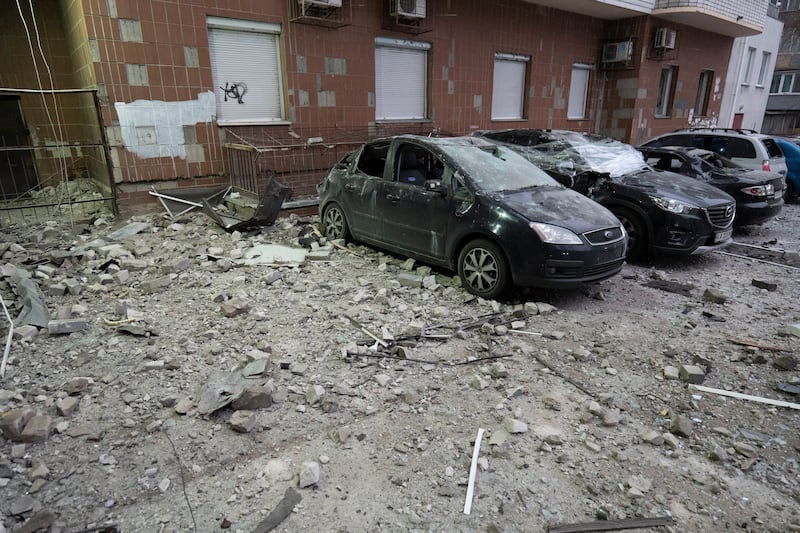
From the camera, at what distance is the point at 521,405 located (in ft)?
11.4

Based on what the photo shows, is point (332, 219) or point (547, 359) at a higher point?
point (332, 219)

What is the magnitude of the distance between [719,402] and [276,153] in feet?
26.5

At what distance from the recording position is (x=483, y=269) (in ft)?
17.2

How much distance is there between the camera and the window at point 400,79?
417 inches

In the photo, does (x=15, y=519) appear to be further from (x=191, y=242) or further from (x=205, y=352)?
(x=191, y=242)

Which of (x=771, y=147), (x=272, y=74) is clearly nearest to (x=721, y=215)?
(x=771, y=147)

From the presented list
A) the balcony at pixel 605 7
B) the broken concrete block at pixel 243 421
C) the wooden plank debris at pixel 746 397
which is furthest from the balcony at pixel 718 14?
the broken concrete block at pixel 243 421

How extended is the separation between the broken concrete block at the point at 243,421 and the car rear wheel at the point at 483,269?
9.53 feet

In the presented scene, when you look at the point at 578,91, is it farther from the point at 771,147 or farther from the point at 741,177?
the point at 741,177

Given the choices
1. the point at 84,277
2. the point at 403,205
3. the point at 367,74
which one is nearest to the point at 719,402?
the point at 403,205

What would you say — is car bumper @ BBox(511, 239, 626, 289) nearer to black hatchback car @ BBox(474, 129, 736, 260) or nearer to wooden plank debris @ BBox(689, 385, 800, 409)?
wooden plank debris @ BBox(689, 385, 800, 409)

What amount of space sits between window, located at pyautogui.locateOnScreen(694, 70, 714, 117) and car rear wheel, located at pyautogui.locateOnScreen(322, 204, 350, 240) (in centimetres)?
1766

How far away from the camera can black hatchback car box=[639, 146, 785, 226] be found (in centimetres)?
828

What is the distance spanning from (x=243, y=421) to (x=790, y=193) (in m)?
14.0
